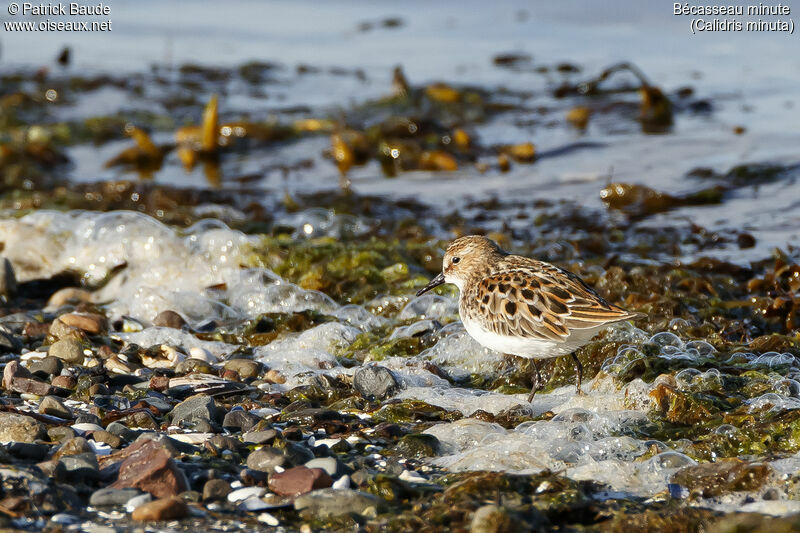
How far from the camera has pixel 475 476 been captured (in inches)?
152

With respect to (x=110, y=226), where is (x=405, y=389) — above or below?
below

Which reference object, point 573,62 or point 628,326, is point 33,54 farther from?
point 628,326

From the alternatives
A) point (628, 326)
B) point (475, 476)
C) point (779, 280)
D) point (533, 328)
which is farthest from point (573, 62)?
point (475, 476)

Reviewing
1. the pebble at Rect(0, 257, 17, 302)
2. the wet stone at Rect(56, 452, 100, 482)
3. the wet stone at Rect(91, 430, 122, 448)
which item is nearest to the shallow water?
the pebble at Rect(0, 257, 17, 302)

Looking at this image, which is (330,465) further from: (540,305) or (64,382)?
(64,382)

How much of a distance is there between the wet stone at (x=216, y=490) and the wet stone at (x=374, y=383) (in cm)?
139

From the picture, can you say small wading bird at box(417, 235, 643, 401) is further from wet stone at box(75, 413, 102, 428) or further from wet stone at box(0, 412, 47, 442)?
wet stone at box(0, 412, 47, 442)

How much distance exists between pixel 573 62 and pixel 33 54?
28.0ft

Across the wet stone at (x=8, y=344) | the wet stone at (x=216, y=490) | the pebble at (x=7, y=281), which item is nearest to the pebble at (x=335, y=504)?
the wet stone at (x=216, y=490)

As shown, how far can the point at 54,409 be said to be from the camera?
4637 millimetres

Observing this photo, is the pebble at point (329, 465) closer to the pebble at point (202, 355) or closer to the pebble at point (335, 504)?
the pebble at point (335, 504)

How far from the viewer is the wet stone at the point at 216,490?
3.76 meters

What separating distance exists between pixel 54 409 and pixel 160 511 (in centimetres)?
134

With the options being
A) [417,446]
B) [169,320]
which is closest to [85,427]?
[417,446]
